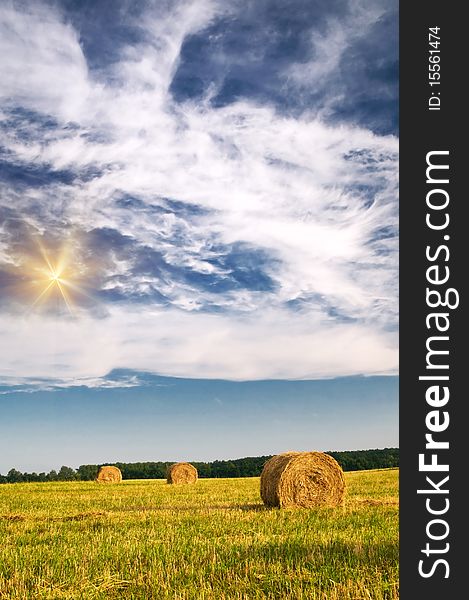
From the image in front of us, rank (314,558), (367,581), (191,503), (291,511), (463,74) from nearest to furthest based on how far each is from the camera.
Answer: (463,74) < (367,581) < (314,558) < (291,511) < (191,503)

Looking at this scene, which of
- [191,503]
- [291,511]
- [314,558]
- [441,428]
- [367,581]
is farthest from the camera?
[191,503]

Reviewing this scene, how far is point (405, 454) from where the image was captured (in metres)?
4.75

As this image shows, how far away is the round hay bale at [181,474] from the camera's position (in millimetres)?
34719

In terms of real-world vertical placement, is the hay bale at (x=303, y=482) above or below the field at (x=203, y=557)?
above

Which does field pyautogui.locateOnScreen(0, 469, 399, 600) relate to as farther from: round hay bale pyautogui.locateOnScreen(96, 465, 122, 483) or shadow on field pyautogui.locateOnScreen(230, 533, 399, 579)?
round hay bale pyautogui.locateOnScreen(96, 465, 122, 483)

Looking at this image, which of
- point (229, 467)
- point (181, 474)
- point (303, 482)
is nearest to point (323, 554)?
point (303, 482)

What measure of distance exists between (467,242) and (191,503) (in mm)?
13757

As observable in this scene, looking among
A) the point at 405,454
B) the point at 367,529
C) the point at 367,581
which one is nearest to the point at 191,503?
the point at 367,529

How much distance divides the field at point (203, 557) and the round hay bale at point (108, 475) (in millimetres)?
27350

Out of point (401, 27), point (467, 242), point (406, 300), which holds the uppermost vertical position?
point (401, 27)

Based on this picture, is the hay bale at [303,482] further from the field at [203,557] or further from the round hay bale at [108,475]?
the round hay bale at [108,475]

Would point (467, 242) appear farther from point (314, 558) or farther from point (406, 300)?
point (314, 558)

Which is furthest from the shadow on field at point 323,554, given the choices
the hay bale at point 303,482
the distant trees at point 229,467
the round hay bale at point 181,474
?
the distant trees at point 229,467

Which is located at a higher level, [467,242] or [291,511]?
[467,242]
